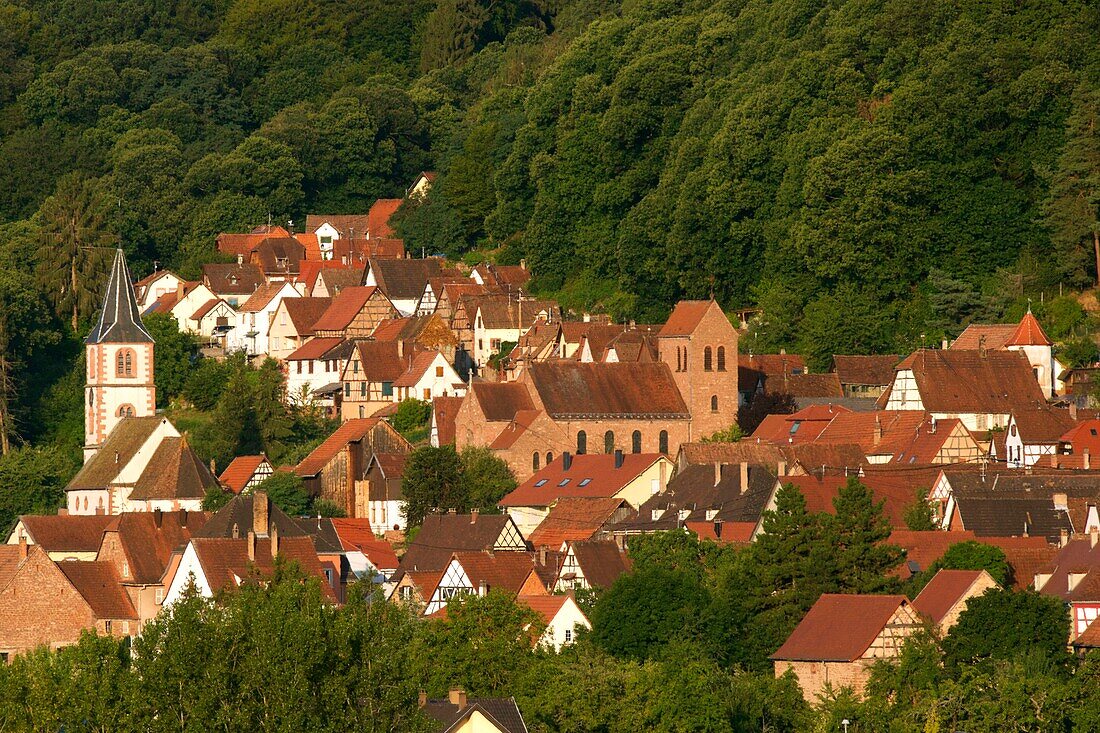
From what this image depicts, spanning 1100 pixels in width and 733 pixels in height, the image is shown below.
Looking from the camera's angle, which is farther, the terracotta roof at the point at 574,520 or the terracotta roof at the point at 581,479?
the terracotta roof at the point at 581,479

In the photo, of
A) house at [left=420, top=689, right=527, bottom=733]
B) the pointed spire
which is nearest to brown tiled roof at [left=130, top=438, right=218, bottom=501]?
the pointed spire

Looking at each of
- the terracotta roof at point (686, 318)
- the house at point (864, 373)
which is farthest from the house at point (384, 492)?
the house at point (864, 373)

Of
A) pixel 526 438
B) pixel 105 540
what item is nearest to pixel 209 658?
pixel 105 540

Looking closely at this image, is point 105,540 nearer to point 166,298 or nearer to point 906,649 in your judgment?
point 906,649

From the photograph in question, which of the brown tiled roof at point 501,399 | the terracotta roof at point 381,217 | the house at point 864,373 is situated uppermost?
the terracotta roof at point 381,217

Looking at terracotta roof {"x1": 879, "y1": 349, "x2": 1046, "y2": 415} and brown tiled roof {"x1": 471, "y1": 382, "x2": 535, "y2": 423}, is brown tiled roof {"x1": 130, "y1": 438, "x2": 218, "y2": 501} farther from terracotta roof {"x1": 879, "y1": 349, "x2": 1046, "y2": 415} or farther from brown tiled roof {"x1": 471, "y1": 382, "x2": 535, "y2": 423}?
terracotta roof {"x1": 879, "y1": 349, "x2": 1046, "y2": 415}

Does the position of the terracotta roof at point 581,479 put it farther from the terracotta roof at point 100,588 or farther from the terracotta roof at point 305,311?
the terracotta roof at point 305,311

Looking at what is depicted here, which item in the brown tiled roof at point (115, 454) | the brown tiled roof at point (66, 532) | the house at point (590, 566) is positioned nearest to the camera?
the house at point (590, 566)
